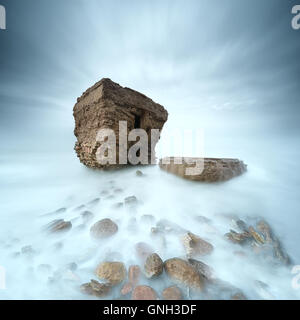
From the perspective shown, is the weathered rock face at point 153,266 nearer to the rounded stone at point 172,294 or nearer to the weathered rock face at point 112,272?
the rounded stone at point 172,294

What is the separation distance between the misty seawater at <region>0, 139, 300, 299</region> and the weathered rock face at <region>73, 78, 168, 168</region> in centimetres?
137

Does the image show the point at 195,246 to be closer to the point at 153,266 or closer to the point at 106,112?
the point at 153,266

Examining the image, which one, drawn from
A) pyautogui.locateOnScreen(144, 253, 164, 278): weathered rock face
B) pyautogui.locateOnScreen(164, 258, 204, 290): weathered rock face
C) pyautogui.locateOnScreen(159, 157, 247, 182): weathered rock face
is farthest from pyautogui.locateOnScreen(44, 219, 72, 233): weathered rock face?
pyautogui.locateOnScreen(159, 157, 247, 182): weathered rock face

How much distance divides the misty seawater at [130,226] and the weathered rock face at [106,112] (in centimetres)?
137

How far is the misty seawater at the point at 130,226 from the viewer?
1.39 metres

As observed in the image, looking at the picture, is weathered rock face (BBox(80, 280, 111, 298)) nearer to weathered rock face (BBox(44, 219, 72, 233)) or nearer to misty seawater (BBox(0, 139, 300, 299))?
misty seawater (BBox(0, 139, 300, 299))

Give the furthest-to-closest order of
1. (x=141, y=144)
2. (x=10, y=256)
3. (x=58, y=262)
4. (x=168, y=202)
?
(x=141, y=144), (x=168, y=202), (x=10, y=256), (x=58, y=262)

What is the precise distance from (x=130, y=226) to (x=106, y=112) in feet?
11.0

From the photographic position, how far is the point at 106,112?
384 centimetres

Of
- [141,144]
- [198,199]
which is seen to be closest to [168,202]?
[198,199]
